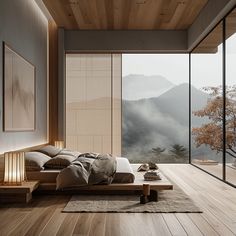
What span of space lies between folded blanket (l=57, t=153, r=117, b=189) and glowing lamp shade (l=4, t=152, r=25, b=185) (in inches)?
17.2

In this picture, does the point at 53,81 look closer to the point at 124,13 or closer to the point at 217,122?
the point at 124,13

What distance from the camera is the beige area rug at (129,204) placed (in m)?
3.63

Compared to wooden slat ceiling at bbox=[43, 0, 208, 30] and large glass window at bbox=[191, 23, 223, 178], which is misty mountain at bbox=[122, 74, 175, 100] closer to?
large glass window at bbox=[191, 23, 223, 178]

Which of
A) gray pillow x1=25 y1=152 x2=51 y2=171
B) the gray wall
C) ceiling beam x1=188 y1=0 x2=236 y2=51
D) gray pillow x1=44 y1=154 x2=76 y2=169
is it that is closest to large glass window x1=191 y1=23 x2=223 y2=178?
ceiling beam x1=188 y1=0 x2=236 y2=51

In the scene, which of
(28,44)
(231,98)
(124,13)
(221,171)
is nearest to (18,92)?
(28,44)

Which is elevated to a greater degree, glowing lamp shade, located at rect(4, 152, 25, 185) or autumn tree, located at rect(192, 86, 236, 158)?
autumn tree, located at rect(192, 86, 236, 158)

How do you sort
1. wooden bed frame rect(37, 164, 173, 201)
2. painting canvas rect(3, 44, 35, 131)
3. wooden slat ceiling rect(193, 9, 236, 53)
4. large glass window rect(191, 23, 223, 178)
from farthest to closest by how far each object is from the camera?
1. large glass window rect(191, 23, 223, 178)
2. wooden slat ceiling rect(193, 9, 236, 53)
3. painting canvas rect(3, 44, 35, 131)
4. wooden bed frame rect(37, 164, 173, 201)

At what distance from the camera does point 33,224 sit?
10.4ft

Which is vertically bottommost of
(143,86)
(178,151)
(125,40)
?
(178,151)

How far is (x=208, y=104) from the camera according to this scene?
6328mm

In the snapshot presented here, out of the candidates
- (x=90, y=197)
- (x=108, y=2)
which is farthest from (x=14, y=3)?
(x=90, y=197)

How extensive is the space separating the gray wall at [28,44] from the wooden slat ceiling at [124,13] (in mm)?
365

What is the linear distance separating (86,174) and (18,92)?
1541mm

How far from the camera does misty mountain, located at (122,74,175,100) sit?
11492mm
